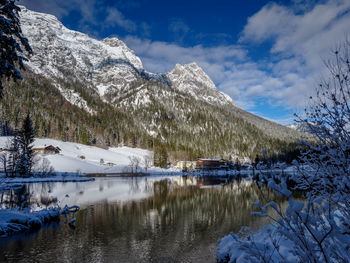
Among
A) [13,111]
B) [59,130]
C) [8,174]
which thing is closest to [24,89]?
[13,111]

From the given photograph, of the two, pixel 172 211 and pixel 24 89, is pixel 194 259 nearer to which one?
pixel 172 211

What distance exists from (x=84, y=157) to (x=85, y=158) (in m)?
1.69

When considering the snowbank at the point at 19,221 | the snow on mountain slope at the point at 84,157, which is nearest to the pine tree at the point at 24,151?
the snow on mountain slope at the point at 84,157

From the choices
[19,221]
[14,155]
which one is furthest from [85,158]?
[19,221]

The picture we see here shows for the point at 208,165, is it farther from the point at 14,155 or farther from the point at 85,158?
the point at 14,155

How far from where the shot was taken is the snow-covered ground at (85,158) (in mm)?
88537

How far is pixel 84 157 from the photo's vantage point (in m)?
105

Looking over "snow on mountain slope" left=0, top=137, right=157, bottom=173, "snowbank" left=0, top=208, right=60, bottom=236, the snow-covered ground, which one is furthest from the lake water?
"snow on mountain slope" left=0, top=137, right=157, bottom=173

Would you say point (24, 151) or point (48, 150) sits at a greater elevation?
point (48, 150)

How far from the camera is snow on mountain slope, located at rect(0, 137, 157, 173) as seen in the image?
88938mm

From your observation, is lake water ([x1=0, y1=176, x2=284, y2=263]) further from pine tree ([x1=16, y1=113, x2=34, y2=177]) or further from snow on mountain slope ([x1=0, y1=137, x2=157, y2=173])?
snow on mountain slope ([x1=0, y1=137, x2=157, y2=173])

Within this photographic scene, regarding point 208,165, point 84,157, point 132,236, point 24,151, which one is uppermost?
point 24,151

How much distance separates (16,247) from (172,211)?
14840mm

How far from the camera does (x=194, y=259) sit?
42.1 feet
